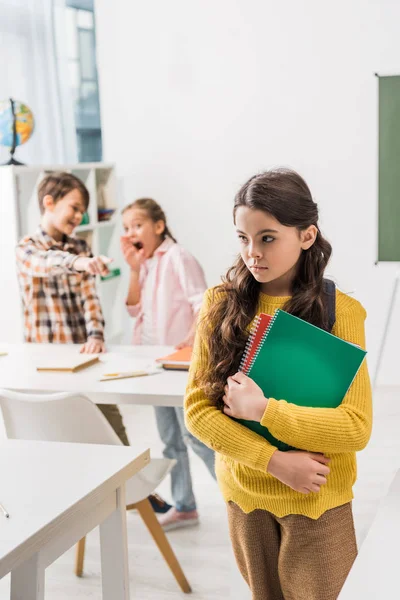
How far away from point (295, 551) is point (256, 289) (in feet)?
1.57

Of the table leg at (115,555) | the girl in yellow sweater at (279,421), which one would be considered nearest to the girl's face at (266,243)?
the girl in yellow sweater at (279,421)

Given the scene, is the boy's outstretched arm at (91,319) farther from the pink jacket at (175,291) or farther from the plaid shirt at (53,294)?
the pink jacket at (175,291)

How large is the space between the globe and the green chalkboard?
192 centimetres

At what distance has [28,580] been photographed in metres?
1.38

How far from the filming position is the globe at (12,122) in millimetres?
3906

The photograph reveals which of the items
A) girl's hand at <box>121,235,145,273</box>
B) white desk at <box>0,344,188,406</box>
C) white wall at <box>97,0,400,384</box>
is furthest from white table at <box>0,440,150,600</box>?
white wall at <box>97,0,400,384</box>

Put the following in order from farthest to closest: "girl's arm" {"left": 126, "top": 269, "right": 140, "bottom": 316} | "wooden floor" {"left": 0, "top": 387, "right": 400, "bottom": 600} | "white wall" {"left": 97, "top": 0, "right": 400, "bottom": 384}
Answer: "white wall" {"left": 97, "top": 0, "right": 400, "bottom": 384} → "girl's arm" {"left": 126, "top": 269, "right": 140, "bottom": 316} → "wooden floor" {"left": 0, "top": 387, "right": 400, "bottom": 600}

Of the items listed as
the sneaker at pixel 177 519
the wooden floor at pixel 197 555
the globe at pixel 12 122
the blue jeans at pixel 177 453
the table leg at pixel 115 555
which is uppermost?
the globe at pixel 12 122

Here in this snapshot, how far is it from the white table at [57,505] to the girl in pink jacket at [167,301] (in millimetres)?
1150

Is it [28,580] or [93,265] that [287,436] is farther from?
[93,265]

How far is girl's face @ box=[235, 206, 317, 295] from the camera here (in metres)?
1.38

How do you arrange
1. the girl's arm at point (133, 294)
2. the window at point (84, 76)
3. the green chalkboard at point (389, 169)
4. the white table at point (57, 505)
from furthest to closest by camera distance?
the window at point (84, 76), the green chalkboard at point (389, 169), the girl's arm at point (133, 294), the white table at point (57, 505)

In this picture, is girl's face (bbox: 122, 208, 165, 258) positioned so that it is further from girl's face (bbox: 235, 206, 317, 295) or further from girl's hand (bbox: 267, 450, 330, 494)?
girl's hand (bbox: 267, 450, 330, 494)

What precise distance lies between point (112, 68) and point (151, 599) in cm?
344
